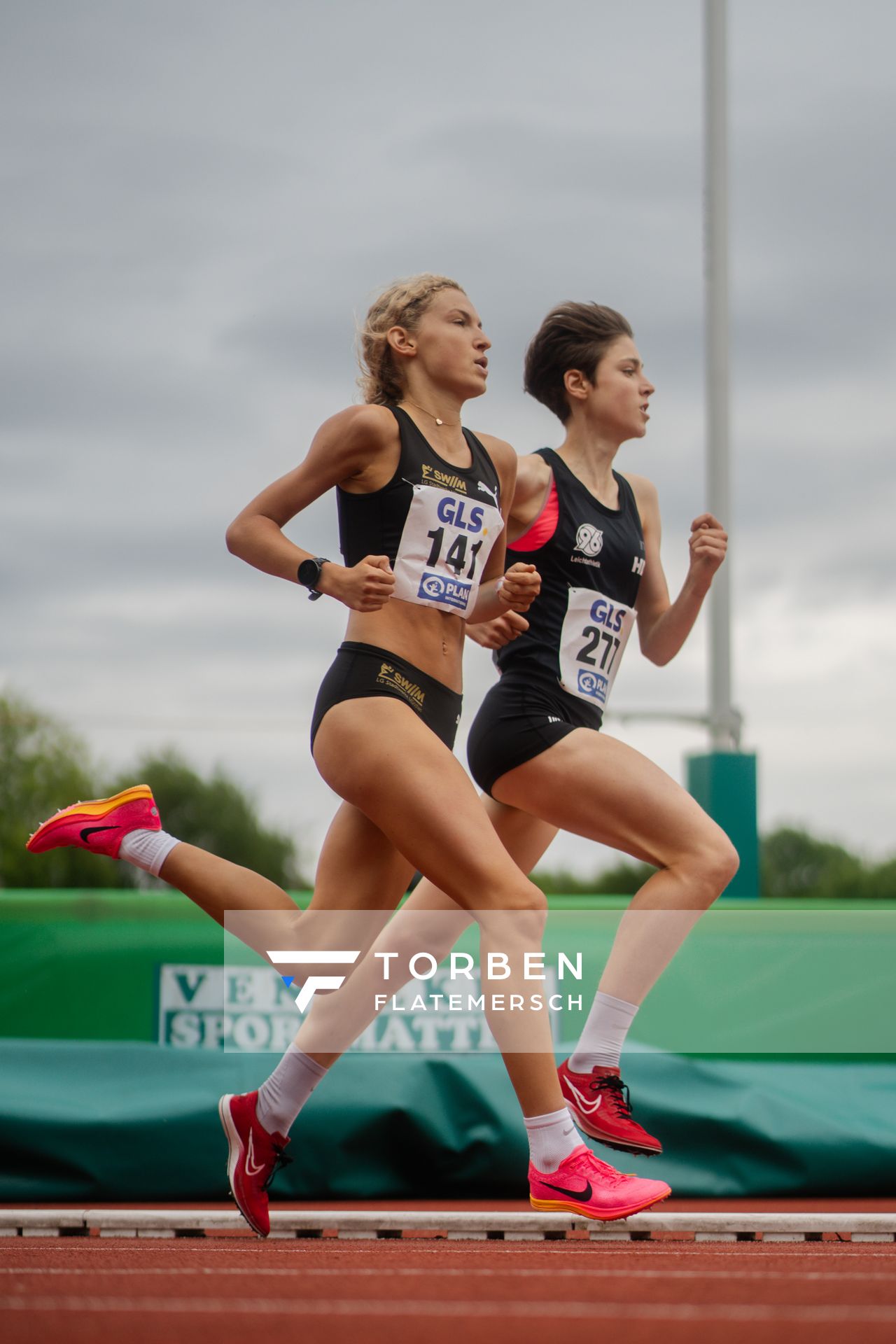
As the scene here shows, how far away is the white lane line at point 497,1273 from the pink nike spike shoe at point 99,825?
1350 mm

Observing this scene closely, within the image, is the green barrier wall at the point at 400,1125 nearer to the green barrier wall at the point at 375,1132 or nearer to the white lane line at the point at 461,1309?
the green barrier wall at the point at 375,1132

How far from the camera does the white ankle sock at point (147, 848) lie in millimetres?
4211

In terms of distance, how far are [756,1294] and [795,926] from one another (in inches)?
175

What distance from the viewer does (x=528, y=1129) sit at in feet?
12.4

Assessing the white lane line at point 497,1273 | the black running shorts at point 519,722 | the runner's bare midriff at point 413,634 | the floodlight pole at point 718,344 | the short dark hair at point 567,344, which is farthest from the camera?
the floodlight pole at point 718,344

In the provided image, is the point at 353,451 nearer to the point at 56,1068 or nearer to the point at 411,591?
the point at 411,591

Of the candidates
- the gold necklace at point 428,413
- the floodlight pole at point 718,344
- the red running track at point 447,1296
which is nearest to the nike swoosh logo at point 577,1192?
the red running track at point 447,1296

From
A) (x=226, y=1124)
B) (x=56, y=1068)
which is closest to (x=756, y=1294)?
(x=226, y=1124)

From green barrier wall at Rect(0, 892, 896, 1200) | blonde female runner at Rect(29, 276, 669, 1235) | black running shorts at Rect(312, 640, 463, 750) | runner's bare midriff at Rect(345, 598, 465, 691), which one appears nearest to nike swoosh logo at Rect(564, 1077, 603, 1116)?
blonde female runner at Rect(29, 276, 669, 1235)

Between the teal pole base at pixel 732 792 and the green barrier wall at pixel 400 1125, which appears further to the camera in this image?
the teal pole base at pixel 732 792

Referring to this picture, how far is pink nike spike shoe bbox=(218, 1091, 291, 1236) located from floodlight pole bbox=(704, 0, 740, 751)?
5.80 meters

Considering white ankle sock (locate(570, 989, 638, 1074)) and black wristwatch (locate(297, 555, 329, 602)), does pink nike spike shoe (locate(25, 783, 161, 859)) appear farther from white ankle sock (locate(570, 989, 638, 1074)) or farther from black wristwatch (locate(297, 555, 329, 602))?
white ankle sock (locate(570, 989, 638, 1074))

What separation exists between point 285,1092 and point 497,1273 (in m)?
1.38

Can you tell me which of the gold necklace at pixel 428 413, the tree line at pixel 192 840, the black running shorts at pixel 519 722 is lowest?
the tree line at pixel 192 840
